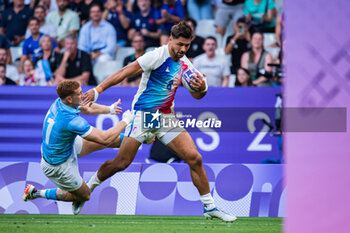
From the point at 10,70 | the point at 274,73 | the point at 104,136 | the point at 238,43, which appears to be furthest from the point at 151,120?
A: the point at 10,70

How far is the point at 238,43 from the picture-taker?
10344 mm

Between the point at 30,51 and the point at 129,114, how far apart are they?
4814mm

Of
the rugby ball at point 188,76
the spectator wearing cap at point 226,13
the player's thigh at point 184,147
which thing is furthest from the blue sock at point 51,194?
the spectator wearing cap at point 226,13

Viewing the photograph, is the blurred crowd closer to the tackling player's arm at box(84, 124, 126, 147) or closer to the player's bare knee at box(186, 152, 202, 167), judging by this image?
the player's bare knee at box(186, 152, 202, 167)

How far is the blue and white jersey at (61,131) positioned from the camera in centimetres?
659

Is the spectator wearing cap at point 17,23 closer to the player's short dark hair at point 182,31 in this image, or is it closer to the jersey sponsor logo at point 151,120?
the jersey sponsor logo at point 151,120

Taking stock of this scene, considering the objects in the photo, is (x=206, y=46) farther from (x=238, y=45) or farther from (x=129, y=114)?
(x=129, y=114)

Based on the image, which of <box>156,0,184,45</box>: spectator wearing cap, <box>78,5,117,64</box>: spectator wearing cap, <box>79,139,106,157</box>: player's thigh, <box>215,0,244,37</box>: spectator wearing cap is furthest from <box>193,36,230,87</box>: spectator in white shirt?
<box>79,139,106,157</box>: player's thigh

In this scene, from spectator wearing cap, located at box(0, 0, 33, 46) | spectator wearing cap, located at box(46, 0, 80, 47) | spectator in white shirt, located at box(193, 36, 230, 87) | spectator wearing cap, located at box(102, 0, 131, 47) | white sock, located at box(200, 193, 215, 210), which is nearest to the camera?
white sock, located at box(200, 193, 215, 210)

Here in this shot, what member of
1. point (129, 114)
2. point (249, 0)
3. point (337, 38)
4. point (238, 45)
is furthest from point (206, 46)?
point (337, 38)

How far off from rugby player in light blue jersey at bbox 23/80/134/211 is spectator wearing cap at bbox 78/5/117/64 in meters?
3.60

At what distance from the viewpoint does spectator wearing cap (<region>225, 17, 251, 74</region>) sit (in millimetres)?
10242

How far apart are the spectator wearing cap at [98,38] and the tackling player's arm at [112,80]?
14.3 feet

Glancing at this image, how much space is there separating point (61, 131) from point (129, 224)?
60.2 inches
